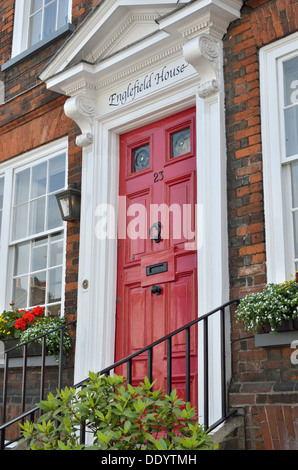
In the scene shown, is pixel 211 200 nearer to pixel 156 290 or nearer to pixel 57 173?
pixel 156 290

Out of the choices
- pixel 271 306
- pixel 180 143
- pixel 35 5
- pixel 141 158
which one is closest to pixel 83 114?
pixel 141 158

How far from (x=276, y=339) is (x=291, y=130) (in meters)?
1.56

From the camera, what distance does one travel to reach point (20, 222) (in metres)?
7.36

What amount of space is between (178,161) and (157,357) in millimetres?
1650

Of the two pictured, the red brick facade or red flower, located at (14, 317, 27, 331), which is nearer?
the red brick facade

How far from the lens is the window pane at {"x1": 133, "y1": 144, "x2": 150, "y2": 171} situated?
605 cm

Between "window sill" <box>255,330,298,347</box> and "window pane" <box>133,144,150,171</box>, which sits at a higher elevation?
"window pane" <box>133,144,150,171</box>

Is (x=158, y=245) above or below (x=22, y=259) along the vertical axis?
below

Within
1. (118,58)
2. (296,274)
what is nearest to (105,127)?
(118,58)

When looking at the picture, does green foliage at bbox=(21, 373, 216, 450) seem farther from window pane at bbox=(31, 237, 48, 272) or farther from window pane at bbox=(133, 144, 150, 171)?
window pane at bbox=(31, 237, 48, 272)

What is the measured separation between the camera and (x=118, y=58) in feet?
19.7

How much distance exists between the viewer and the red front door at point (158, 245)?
5336mm

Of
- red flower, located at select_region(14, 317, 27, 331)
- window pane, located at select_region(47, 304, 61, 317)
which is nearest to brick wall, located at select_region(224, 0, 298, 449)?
window pane, located at select_region(47, 304, 61, 317)

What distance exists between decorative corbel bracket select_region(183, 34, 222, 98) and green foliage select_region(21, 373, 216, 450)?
2.54m
